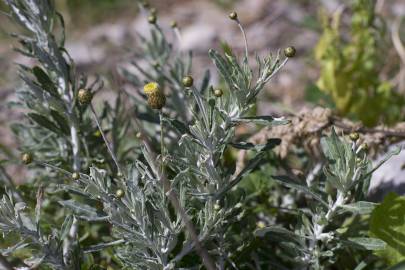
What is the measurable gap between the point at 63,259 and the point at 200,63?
12.3ft

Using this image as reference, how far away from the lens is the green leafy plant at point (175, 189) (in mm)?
1788

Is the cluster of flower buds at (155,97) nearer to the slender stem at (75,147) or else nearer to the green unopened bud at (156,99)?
the green unopened bud at (156,99)

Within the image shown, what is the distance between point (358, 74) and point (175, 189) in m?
1.80

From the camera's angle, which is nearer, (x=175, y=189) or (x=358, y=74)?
(x=175, y=189)

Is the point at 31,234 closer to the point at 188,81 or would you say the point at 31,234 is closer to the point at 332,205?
the point at 188,81

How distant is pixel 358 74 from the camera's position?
3.28 metres

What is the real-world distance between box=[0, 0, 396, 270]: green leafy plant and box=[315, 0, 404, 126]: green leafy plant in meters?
0.93

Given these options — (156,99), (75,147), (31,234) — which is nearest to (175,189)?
(156,99)

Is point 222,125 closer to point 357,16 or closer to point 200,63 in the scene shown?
point 357,16

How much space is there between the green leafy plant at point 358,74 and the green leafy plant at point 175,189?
93 centimetres

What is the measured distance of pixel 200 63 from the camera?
5.49 metres

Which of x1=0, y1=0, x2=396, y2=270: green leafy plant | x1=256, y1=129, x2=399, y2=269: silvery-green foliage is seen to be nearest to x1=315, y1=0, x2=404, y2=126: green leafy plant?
x1=0, y1=0, x2=396, y2=270: green leafy plant

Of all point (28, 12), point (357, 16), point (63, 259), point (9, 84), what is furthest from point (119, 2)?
point (63, 259)

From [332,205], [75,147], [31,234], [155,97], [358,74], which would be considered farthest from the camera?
[358,74]
